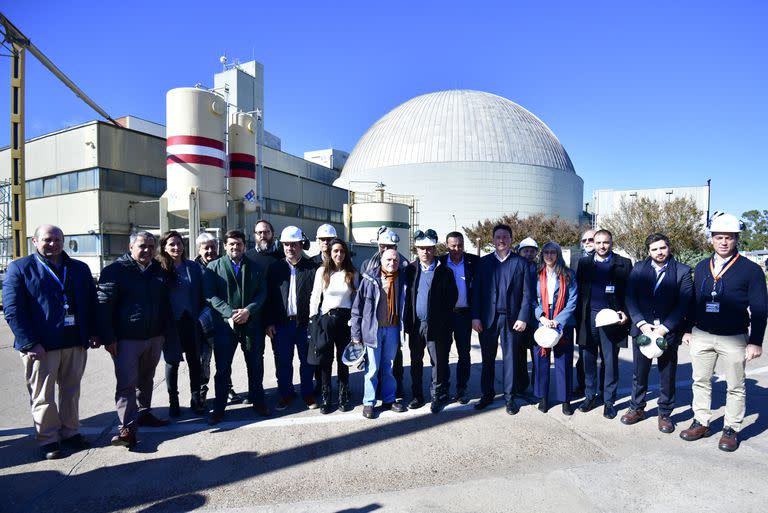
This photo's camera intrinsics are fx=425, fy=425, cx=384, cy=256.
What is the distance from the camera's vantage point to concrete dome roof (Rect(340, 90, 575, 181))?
43.9m

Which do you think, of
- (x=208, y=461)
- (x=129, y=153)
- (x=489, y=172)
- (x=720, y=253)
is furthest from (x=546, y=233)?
(x=208, y=461)

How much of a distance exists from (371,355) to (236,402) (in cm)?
188

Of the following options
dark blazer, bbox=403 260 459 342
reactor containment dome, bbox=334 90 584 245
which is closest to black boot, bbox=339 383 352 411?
dark blazer, bbox=403 260 459 342

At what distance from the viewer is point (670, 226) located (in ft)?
69.4

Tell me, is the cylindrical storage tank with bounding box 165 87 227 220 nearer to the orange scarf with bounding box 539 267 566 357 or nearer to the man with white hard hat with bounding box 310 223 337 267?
the man with white hard hat with bounding box 310 223 337 267

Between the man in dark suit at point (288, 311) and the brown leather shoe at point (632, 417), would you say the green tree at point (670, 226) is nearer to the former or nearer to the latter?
the brown leather shoe at point (632, 417)

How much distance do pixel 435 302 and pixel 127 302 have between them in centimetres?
322

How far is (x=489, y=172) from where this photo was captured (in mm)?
42188

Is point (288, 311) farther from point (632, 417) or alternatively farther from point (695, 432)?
point (695, 432)

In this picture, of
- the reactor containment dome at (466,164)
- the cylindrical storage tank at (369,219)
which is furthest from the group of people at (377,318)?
the reactor containment dome at (466,164)

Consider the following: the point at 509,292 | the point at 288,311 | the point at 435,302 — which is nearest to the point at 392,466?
the point at 435,302

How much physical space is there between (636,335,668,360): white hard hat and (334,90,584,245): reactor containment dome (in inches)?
1372

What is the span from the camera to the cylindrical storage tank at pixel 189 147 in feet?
43.5

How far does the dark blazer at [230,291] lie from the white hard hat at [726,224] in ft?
15.5
